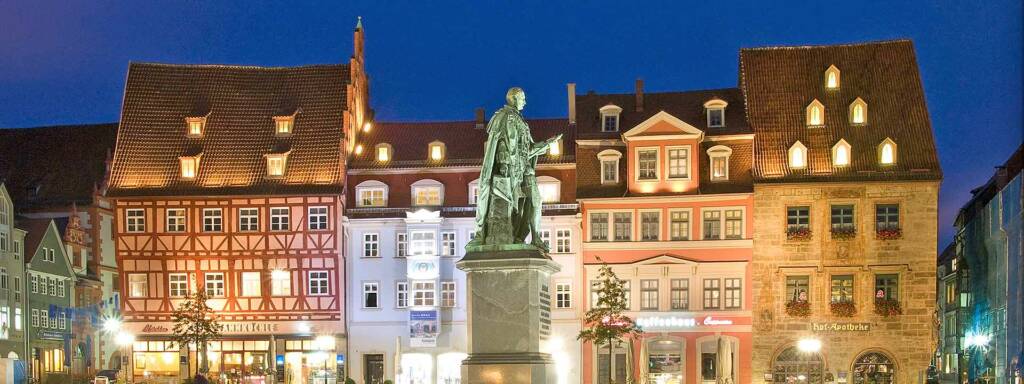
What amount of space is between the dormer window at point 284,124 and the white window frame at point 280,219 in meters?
3.48

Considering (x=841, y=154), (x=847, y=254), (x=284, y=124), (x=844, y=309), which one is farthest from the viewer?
(x=284, y=124)

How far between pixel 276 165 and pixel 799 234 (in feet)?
71.0

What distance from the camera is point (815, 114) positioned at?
54750 mm

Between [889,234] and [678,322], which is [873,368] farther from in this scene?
[678,322]

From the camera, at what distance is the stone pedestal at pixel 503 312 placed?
64.4ft

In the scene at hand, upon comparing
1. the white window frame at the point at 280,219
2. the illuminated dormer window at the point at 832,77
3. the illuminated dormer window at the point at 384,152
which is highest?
the illuminated dormer window at the point at 832,77

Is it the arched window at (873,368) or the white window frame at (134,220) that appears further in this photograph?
the white window frame at (134,220)

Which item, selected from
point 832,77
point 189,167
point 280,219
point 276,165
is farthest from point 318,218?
point 832,77

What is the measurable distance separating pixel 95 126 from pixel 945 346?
4850cm

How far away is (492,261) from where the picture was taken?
19844 millimetres

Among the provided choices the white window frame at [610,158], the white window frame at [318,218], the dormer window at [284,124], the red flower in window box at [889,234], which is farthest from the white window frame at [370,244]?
the red flower in window box at [889,234]

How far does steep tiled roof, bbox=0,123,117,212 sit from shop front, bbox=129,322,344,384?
11.4 meters

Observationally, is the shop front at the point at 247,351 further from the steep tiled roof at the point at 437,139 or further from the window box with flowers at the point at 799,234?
the window box with flowers at the point at 799,234

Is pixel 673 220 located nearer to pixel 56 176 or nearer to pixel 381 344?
pixel 381 344
